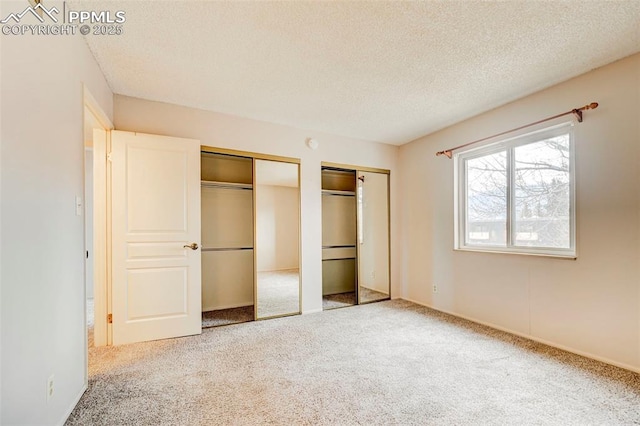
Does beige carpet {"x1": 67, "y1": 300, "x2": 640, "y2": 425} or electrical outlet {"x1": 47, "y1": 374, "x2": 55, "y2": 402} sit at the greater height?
electrical outlet {"x1": 47, "y1": 374, "x2": 55, "y2": 402}

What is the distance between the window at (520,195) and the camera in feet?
9.18

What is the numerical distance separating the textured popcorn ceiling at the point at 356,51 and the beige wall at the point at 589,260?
16cm

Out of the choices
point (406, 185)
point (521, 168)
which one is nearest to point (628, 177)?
point (521, 168)

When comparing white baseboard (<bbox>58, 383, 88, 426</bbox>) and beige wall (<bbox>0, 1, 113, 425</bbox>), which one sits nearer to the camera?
beige wall (<bbox>0, 1, 113, 425</bbox>)

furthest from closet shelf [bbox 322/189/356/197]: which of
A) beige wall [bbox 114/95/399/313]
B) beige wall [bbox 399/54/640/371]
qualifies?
beige wall [bbox 399/54/640/371]

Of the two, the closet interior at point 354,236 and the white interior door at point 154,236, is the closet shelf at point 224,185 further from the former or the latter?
the closet interior at point 354,236

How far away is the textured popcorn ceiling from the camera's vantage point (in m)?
1.86

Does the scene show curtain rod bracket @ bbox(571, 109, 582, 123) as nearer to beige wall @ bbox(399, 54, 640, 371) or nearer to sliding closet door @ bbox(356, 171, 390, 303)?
beige wall @ bbox(399, 54, 640, 371)

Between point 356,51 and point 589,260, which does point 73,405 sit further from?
point 589,260

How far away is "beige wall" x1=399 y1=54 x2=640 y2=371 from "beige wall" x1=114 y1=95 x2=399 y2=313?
Result: 4.38ft

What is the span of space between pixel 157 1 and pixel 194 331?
2.87 metres

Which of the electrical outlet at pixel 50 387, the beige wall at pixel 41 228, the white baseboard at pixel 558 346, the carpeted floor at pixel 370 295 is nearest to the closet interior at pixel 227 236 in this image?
the carpeted floor at pixel 370 295

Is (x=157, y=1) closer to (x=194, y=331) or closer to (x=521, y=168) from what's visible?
(x=194, y=331)

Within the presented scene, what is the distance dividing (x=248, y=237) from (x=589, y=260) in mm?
3670
